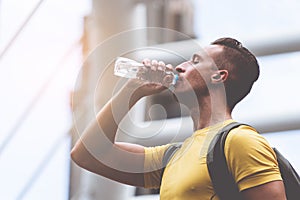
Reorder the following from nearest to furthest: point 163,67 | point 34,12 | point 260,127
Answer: point 163,67 → point 260,127 → point 34,12

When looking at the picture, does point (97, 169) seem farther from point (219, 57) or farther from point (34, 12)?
point (34, 12)

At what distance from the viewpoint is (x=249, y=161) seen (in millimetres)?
1043

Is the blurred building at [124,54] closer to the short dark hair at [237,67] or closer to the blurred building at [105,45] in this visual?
the blurred building at [105,45]

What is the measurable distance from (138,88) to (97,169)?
18 centimetres

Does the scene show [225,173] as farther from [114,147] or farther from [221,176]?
[114,147]

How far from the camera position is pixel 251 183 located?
3.39 ft

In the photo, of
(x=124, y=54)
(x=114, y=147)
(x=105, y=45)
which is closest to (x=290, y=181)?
(x=114, y=147)

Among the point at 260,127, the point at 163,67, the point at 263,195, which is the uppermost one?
the point at 163,67

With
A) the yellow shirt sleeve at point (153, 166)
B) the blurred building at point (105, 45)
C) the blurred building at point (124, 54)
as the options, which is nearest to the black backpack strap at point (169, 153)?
the yellow shirt sleeve at point (153, 166)

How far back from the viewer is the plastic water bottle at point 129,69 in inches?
48.1

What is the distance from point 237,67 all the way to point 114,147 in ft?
0.87

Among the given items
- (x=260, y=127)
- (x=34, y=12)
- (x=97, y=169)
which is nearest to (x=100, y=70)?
(x=34, y=12)

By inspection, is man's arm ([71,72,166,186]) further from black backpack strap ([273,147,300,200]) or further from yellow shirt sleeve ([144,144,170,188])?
black backpack strap ([273,147,300,200])

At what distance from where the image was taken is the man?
107 cm
